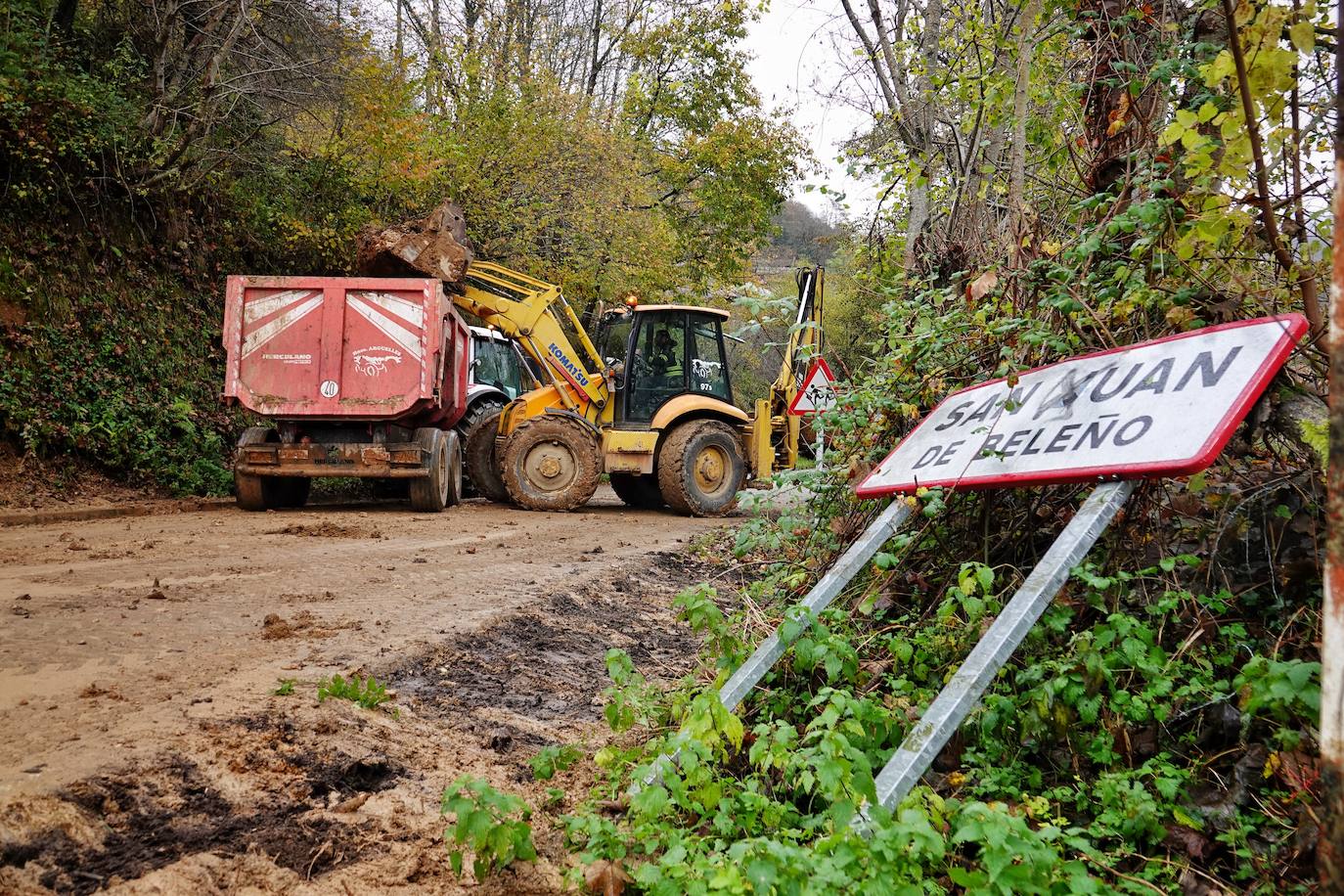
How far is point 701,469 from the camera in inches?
487

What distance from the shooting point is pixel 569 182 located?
1898cm

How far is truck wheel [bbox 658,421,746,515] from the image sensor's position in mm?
12000

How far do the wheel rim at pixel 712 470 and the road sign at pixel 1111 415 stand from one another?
869cm

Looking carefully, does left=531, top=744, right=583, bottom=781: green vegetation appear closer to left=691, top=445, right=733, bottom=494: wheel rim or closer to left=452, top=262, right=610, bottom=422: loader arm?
left=691, top=445, right=733, bottom=494: wheel rim

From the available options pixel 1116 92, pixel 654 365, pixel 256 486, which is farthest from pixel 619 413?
pixel 1116 92

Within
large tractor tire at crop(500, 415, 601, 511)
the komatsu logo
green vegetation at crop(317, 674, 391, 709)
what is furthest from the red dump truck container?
green vegetation at crop(317, 674, 391, 709)

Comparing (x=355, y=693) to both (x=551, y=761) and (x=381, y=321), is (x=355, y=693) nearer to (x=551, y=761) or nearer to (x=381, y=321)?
(x=551, y=761)

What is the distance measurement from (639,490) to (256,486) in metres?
5.27

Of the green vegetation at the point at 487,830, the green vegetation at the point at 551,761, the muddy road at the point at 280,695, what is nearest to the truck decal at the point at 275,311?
the muddy road at the point at 280,695

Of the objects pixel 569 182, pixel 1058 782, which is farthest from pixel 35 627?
pixel 569 182

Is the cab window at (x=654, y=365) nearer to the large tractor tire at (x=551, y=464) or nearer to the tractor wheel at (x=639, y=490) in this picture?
the large tractor tire at (x=551, y=464)

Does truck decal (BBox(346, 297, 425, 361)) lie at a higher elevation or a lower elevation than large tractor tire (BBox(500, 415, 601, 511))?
higher

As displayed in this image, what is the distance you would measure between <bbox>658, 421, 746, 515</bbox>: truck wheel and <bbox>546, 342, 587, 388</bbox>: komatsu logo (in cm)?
146

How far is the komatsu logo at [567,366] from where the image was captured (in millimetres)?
12492
